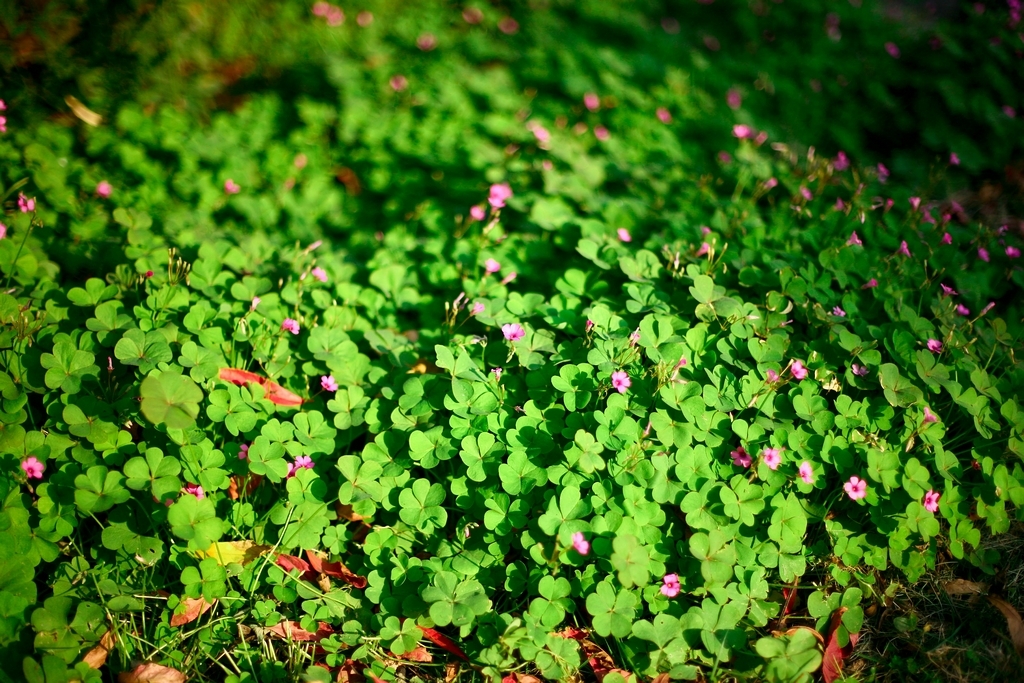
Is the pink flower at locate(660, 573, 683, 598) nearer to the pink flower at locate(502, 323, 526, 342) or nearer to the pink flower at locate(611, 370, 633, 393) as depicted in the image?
the pink flower at locate(611, 370, 633, 393)

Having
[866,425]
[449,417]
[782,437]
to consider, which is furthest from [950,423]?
[449,417]

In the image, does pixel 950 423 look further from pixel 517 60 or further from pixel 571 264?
pixel 517 60

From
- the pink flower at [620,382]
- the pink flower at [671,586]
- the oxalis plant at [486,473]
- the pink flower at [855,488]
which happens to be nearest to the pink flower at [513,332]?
the oxalis plant at [486,473]

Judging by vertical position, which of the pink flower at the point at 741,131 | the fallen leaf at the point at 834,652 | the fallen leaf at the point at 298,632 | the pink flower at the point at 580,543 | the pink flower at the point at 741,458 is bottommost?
the fallen leaf at the point at 298,632

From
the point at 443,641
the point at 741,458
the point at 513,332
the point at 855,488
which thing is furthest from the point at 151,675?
the point at 855,488

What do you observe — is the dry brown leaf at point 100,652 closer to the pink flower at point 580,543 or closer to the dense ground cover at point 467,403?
the dense ground cover at point 467,403

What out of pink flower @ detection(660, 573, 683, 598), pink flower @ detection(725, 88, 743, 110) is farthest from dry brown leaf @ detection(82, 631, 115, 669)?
pink flower @ detection(725, 88, 743, 110)
